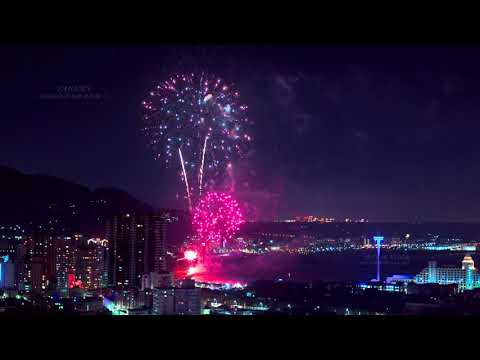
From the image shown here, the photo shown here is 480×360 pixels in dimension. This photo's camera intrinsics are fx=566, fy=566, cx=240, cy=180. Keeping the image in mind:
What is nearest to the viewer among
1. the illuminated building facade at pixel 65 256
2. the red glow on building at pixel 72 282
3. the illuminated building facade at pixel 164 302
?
the illuminated building facade at pixel 164 302

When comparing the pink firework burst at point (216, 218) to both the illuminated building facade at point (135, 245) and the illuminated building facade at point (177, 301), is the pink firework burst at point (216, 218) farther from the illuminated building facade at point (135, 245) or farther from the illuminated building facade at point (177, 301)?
the illuminated building facade at point (177, 301)

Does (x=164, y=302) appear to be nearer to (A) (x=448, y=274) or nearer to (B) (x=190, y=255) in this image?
(B) (x=190, y=255)

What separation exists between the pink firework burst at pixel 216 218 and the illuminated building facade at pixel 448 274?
1402 millimetres

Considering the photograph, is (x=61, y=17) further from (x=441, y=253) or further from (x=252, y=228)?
(x=441, y=253)

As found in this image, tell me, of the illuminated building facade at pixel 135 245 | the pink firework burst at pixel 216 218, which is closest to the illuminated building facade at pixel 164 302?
the illuminated building facade at pixel 135 245

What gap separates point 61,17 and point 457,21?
7.11 ft

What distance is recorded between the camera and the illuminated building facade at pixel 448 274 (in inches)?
159

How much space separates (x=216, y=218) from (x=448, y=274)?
176 cm

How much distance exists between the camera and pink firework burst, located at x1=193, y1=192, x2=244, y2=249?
14.4 feet

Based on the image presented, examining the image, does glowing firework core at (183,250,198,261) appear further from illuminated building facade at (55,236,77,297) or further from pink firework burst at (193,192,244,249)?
illuminated building facade at (55,236,77,297)

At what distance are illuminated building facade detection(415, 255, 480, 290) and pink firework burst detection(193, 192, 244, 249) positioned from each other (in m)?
1.40

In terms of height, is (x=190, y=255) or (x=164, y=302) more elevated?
(x=190, y=255)

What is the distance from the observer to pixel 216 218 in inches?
173

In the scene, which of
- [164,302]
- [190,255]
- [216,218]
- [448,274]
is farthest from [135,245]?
[448,274]
